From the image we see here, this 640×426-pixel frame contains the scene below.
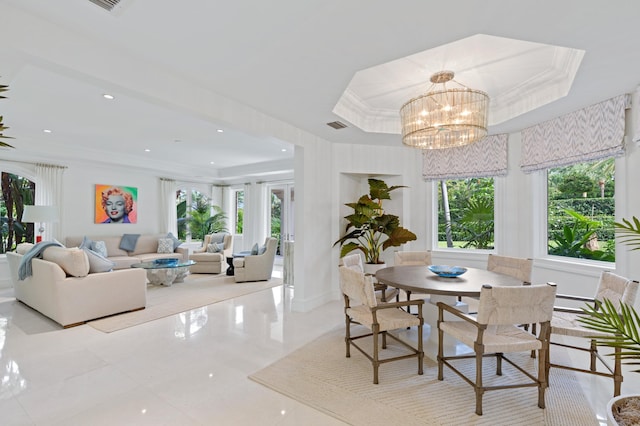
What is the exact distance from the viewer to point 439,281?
2729 millimetres

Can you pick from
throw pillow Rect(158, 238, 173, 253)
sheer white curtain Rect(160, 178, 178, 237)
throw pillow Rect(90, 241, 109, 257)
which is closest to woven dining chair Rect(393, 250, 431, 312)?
throw pillow Rect(158, 238, 173, 253)

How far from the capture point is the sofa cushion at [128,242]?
6930 millimetres

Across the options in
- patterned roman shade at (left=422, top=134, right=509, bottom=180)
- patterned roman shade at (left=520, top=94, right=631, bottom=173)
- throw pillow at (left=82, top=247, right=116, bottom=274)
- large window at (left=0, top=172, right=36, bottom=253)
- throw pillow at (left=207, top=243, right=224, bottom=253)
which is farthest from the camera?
throw pillow at (left=207, top=243, right=224, bottom=253)

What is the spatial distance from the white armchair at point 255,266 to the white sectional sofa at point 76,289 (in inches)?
77.1

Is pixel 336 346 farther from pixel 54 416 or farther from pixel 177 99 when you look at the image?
pixel 177 99

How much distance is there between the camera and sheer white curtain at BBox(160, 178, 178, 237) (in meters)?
8.00

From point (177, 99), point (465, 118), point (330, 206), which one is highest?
point (177, 99)

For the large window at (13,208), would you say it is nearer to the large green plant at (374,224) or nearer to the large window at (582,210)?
the large green plant at (374,224)

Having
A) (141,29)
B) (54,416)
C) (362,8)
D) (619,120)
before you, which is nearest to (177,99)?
(141,29)

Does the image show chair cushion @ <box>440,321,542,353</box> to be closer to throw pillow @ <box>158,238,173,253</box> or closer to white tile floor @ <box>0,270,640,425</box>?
white tile floor @ <box>0,270,640,425</box>

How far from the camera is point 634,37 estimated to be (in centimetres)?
207

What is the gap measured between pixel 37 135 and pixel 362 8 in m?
6.09

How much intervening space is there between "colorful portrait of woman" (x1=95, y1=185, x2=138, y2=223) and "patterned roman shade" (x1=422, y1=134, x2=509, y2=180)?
6.61m

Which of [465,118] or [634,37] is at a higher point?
[634,37]
